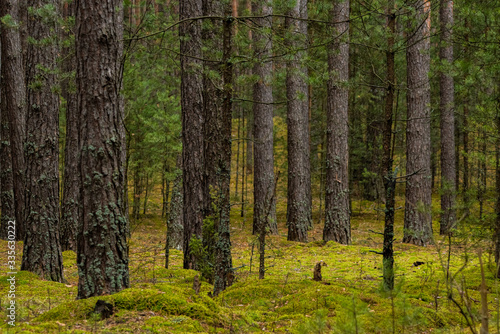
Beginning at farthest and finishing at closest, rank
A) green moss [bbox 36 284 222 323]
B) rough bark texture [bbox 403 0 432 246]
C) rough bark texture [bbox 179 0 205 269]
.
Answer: rough bark texture [bbox 403 0 432 246], rough bark texture [bbox 179 0 205 269], green moss [bbox 36 284 222 323]

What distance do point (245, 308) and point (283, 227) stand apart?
1151 cm

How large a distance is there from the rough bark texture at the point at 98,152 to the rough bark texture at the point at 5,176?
831 cm

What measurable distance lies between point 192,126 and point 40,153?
2.61 meters

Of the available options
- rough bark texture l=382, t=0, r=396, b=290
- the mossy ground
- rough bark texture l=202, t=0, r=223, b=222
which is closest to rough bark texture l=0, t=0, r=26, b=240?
the mossy ground

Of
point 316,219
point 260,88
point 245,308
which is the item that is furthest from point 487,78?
point 316,219

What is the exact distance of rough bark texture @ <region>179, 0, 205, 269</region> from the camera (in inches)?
280

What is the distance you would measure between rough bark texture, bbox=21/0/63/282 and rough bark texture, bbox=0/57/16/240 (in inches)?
220

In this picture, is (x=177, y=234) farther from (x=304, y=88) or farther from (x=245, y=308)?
(x=245, y=308)

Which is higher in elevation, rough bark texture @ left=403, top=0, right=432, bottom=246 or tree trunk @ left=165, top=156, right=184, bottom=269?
rough bark texture @ left=403, top=0, right=432, bottom=246

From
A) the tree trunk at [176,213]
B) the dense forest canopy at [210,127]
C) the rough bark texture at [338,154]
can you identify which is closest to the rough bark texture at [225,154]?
the dense forest canopy at [210,127]

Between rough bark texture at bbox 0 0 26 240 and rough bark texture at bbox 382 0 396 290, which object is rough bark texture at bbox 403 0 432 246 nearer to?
rough bark texture at bbox 382 0 396 290

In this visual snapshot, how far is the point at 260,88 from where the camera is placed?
13.5 meters

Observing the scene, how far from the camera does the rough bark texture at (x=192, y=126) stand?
712cm

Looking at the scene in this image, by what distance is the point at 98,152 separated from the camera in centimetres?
451
